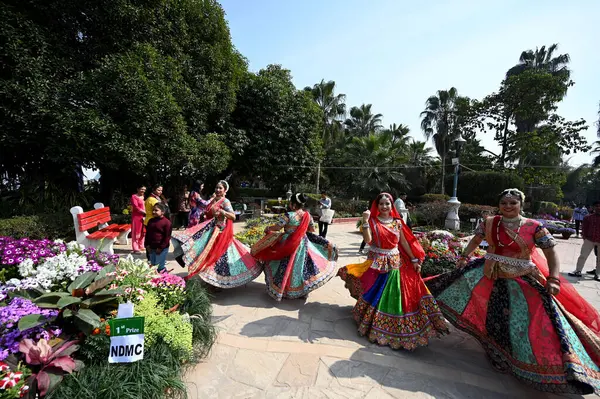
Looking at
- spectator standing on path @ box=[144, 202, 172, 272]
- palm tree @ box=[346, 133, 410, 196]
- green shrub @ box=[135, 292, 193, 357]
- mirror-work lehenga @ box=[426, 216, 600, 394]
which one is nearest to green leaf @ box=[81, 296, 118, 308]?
green shrub @ box=[135, 292, 193, 357]

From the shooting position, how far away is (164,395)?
7.35 ft

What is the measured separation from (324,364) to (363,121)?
3300 cm

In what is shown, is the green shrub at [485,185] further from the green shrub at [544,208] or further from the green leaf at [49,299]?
the green leaf at [49,299]

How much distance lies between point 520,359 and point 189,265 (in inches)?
162

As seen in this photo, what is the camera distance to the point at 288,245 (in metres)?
4.36

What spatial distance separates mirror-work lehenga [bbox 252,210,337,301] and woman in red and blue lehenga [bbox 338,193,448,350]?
66 centimetres

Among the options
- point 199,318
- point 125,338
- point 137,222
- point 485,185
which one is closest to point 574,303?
point 199,318

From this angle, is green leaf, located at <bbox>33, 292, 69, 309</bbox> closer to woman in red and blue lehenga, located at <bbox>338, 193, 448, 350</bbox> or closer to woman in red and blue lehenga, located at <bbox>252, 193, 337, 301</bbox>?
woman in red and blue lehenga, located at <bbox>252, 193, 337, 301</bbox>

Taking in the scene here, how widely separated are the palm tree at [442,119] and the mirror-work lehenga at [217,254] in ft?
91.3

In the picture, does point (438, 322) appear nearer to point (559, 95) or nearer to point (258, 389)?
point (258, 389)

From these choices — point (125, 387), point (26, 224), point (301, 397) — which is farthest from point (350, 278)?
point (26, 224)

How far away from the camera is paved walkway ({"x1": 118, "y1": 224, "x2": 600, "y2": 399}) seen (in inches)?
102

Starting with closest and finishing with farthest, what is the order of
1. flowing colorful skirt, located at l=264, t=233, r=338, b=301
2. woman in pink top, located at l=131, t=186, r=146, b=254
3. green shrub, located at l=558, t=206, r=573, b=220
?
1. flowing colorful skirt, located at l=264, t=233, r=338, b=301
2. woman in pink top, located at l=131, t=186, r=146, b=254
3. green shrub, located at l=558, t=206, r=573, b=220

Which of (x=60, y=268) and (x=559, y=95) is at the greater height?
A: (x=559, y=95)
